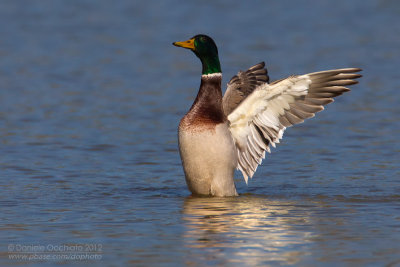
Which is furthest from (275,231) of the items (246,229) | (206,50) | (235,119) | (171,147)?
(171,147)

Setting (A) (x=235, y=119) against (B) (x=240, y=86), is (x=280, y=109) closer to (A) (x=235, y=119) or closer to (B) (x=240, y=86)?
(A) (x=235, y=119)

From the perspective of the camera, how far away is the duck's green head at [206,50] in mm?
10898

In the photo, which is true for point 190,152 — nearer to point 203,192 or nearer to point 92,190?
point 203,192

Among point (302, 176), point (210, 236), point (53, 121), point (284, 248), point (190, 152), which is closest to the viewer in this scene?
point (284, 248)

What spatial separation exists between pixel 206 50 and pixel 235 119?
0.96m

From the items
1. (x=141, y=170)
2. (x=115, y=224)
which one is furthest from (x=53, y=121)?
(x=115, y=224)

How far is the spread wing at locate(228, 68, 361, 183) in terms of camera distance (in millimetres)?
10516

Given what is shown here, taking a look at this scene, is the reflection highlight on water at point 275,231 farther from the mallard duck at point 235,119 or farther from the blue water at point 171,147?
the mallard duck at point 235,119

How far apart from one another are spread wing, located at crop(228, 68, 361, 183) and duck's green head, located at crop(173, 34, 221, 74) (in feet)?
2.24

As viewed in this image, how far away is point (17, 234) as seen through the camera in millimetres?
8492

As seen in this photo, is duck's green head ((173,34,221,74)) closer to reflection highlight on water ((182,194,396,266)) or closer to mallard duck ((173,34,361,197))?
mallard duck ((173,34,361,197))

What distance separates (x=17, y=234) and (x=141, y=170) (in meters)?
4.02

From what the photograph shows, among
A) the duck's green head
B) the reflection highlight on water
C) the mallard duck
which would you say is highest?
the duck's green head

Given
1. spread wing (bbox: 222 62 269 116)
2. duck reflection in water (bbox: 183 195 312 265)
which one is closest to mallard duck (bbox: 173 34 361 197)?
duck reflection in water (bbox: 183 195 312 265)
